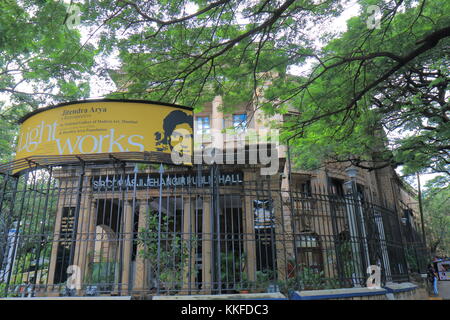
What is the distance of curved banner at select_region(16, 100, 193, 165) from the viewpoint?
21.8 ft

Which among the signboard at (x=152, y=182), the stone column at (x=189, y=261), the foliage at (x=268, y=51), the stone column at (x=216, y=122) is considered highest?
the stone column at (x=216, y=122)

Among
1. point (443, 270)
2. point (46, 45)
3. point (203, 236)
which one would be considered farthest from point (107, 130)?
point (443, 270)

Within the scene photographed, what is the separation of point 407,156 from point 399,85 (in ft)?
8.53

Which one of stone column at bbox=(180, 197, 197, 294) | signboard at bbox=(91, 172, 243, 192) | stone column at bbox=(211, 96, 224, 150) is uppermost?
stone column at bbox=(211, 96, 224, 150)

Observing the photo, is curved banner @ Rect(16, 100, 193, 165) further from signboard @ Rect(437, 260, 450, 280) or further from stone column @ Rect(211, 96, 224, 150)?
signboard @ Rect(437, 260, 450, 280)

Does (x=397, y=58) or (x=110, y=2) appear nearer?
(x=110, y=2)

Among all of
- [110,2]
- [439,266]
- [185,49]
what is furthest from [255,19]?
[439,266]

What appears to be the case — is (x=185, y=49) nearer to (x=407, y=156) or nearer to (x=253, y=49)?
(x=253, y=49)

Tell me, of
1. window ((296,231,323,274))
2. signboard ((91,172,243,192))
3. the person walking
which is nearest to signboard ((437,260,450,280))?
the person walking

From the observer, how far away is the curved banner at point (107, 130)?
6.64m

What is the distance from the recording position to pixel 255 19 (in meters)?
6.73

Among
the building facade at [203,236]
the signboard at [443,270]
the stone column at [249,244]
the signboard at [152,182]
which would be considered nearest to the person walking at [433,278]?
the building facade at [203,236]

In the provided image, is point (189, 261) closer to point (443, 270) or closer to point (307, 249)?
point (307, 249)

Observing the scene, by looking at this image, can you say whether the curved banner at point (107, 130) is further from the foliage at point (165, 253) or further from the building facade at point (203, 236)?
the foliage at point (165, 253)
